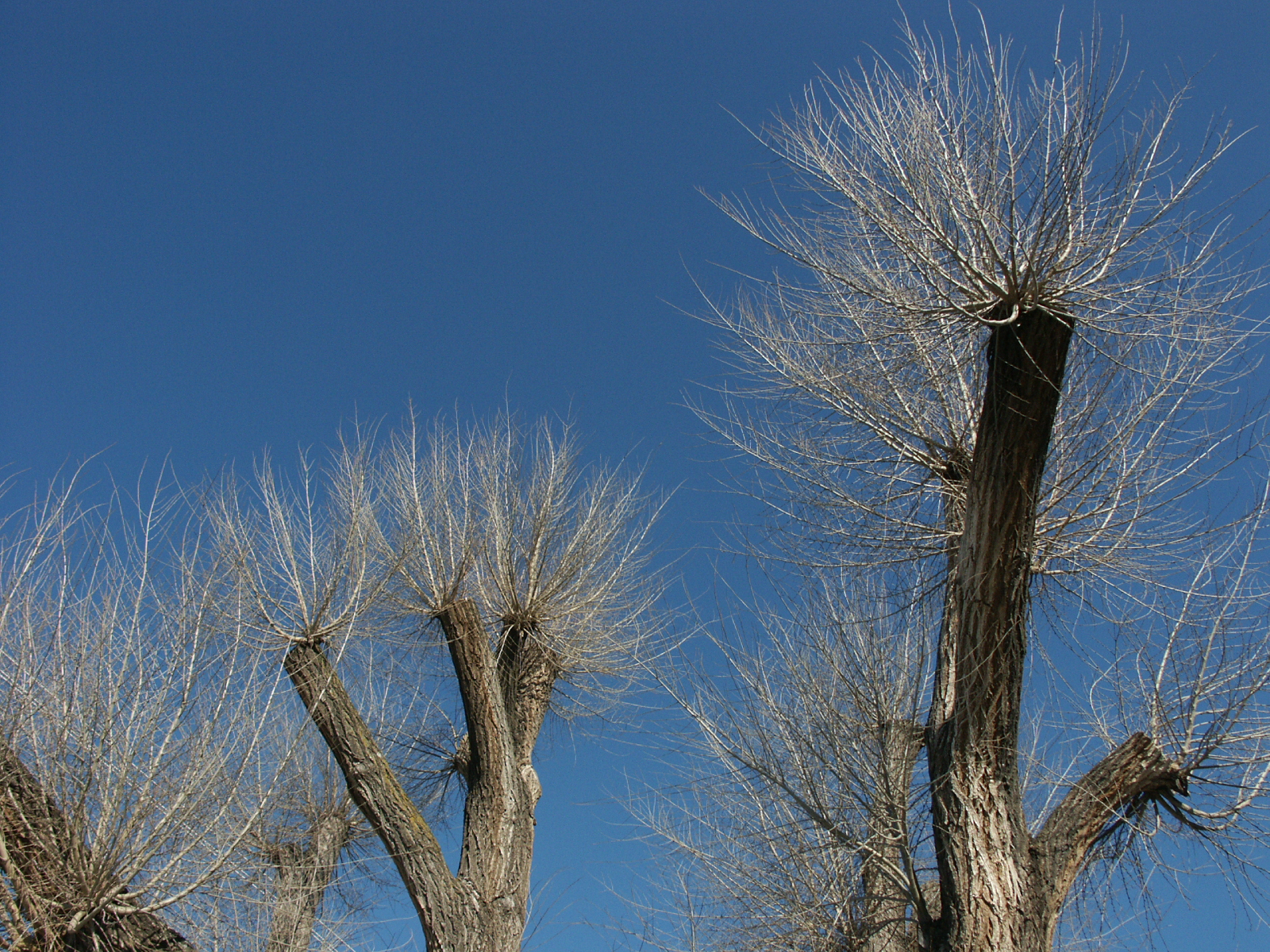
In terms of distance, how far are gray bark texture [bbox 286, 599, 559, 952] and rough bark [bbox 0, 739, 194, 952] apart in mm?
1681

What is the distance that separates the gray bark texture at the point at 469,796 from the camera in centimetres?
575

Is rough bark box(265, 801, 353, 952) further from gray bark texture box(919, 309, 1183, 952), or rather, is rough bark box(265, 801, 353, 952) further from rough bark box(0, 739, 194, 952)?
gray bark texture box(919, 309, 1183, 952)

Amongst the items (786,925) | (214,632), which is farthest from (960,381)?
(214,632)

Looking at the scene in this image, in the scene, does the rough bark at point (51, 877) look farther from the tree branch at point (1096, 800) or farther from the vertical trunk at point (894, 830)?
the tree branch at point (1096, 800)

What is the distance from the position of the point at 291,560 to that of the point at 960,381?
4.67m

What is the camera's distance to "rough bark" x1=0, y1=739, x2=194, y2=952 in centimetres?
399

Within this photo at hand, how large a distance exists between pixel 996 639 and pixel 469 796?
384 centimetres

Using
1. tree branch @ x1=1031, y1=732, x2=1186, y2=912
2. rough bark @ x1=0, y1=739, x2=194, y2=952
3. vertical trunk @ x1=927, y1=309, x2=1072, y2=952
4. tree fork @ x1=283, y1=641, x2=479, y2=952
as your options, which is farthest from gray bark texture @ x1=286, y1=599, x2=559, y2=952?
tree branch @ x1=1031, y1=732, x2=1186, y2=912

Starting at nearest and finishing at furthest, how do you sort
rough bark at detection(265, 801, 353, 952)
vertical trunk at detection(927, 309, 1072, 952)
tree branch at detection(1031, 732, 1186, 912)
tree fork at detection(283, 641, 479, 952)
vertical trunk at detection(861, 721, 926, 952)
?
vertical trunk at detection(927, 309, 1072, 952) → tree branch at detection(1031, 732, 1186, 912) → vertical trunk at detection(861, 721, 926, 952) → tree fork at detection(283, 641, 479, 952) → rough bark at detection(265, 801, 353, 952)

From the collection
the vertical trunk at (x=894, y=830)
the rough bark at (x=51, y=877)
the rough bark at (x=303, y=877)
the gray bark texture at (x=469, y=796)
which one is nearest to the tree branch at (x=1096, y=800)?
the vertical trunk at (x=894, y=830)

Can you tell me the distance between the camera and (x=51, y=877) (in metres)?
4.05

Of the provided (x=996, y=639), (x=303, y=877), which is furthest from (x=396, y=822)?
(x=996, y=639)

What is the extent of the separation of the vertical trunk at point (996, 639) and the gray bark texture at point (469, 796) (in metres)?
2.93

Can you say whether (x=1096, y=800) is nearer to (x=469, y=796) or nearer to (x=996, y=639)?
(x=996, y=639)
